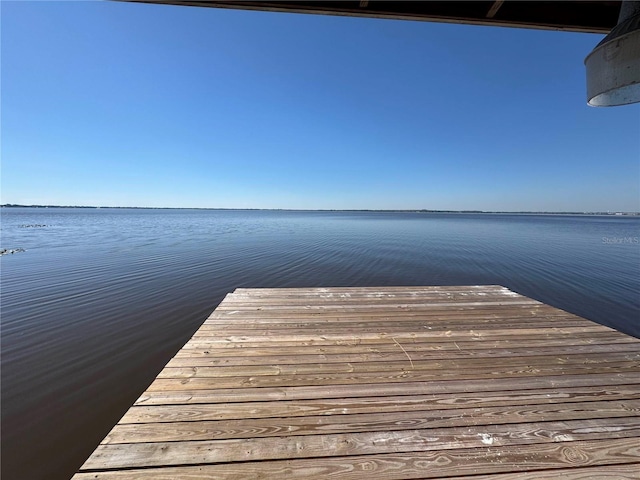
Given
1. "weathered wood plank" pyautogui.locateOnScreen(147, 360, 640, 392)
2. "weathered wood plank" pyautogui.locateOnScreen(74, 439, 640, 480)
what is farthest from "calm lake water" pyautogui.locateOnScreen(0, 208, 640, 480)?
"weathered wood plank" pyautogui.locateOnScreen(74, 439, 640, 480)

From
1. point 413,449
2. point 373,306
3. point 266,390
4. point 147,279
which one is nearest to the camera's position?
point 413,449

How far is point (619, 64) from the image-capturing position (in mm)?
1630

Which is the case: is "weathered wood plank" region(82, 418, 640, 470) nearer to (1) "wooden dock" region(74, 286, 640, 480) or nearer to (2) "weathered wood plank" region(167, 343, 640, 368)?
(1) "wooden dock" region(74, 286, 640, 480)

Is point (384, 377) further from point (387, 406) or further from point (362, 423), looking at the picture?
point (362, 423)

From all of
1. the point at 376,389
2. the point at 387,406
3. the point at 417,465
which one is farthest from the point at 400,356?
the point at 417,465

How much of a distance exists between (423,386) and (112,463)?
7.44 ft

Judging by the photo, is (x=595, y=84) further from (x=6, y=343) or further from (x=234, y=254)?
(x=234, y=254)

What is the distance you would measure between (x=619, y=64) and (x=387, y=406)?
9.25ft

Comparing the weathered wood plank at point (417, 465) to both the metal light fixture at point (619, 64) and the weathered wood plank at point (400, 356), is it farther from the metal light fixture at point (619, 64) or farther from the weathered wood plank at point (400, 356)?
the metal light fixture at point (619, 64)

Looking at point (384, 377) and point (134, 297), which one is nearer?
point (384, 377)

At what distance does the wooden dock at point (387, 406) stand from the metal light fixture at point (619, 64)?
2.34 meters

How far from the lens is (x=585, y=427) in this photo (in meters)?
1.83

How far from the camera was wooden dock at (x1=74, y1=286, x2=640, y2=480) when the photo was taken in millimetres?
1565

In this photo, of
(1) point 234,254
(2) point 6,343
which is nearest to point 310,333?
(2) point 6,343
